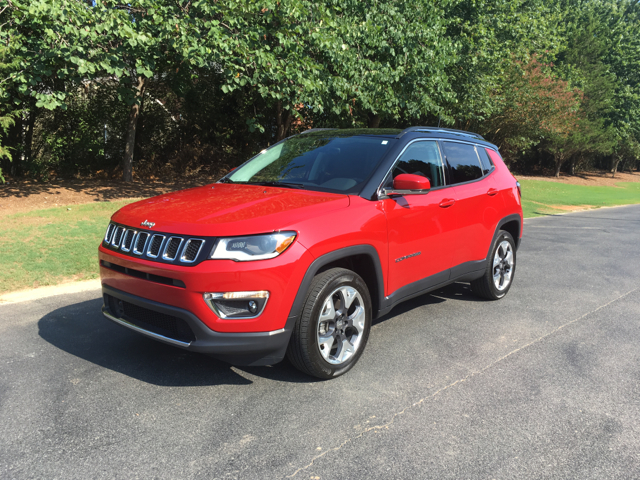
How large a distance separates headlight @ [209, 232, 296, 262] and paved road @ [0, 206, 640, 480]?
996 mm

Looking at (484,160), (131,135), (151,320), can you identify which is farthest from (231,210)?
(131,135)

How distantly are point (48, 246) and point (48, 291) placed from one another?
7.10 ft

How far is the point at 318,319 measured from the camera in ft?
11.7

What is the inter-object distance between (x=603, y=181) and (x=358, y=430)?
45842 millimetres

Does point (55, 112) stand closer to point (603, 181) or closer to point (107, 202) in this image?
point (107, 202)

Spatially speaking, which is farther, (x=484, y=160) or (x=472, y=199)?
(x=484, y=160)

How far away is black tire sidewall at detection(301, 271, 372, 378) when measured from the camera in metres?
3.52

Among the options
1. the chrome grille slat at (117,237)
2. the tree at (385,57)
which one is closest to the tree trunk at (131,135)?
the tree at (385,57)

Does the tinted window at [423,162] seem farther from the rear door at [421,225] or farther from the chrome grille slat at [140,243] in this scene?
the chrome grille slat at [140,243]

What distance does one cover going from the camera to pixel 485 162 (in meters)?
5.79

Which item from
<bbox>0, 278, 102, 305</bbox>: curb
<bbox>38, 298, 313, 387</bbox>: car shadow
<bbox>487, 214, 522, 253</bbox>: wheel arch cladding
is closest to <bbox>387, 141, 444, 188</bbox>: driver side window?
<bbox>487, 214, 522, 253</bbox>: wheel arch cladding

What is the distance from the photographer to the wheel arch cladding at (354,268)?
344cm

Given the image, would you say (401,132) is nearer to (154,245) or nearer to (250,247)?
(250,247)

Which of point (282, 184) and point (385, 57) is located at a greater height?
point (385, 57)
